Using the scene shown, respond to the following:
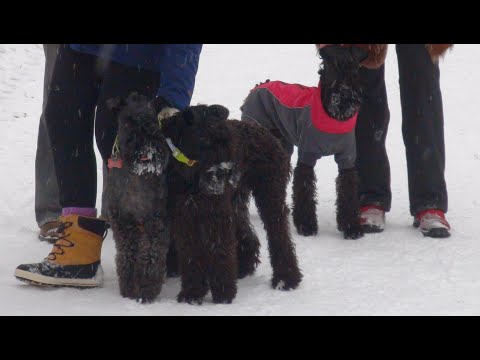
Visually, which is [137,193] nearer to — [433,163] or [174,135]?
[174,135]

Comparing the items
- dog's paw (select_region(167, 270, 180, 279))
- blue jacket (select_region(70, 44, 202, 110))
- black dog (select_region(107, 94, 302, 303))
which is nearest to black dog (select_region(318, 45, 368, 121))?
blue jacket (select_region(70, 44, 202, 110))

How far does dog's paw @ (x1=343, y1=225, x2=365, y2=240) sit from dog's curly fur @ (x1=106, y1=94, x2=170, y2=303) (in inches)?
69.8

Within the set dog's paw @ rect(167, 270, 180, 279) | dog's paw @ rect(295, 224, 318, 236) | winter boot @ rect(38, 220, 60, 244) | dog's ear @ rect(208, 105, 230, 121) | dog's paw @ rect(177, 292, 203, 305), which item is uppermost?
dog's ear @ rect(208, 105, 230, 121)

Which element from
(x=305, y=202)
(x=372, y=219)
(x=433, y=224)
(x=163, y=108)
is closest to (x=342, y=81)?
(x=305, y=202)

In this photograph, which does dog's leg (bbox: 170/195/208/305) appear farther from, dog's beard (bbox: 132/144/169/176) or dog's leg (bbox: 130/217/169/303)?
dog's beard (bbox: 132/144/169/176)

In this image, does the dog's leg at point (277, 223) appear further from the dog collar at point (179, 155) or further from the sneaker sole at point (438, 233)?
the sneaker sole at point (438, 233)

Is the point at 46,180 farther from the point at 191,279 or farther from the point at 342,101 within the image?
the point at 342,101

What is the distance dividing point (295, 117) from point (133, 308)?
2.13m

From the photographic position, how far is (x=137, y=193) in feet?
11.0

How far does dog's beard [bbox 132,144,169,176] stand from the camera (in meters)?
3.28

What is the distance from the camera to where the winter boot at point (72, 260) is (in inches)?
138

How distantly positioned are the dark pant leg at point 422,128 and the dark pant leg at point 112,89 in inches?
81.6

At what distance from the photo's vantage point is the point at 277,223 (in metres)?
3.85
